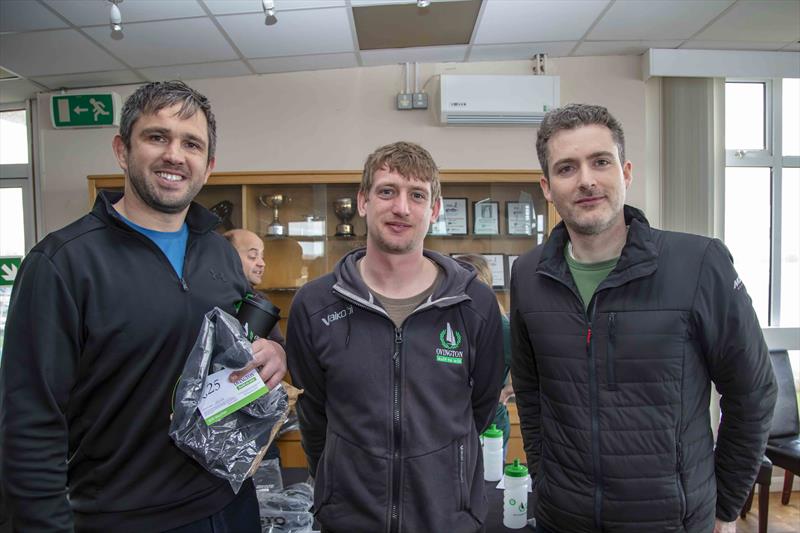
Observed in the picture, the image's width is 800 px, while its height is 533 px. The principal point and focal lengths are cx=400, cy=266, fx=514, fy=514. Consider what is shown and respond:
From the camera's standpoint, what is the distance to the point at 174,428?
1113 mm

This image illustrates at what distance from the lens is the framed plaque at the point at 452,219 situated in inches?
145

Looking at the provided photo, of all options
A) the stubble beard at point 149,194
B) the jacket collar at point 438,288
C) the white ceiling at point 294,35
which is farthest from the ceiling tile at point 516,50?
the stubble beard at point 149,194

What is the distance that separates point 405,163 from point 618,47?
2.87 m

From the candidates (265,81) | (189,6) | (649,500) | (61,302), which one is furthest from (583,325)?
(265,81)

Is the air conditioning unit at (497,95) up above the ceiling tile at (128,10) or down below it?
below

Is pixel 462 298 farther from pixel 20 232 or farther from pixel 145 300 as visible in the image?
pixel 20 232

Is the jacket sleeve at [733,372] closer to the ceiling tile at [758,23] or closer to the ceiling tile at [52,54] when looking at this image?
the ceiling tile at [758,23]

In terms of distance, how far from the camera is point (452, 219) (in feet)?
12.1

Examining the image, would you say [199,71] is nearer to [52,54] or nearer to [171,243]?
[52,54]

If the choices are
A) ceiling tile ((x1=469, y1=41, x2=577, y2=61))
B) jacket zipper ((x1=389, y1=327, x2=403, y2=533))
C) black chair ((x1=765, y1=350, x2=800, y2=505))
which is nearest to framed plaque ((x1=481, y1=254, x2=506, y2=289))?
ceiling tile ((x1=469, y1=41, x2=577, y2=61))

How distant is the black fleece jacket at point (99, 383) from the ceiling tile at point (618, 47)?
10.5 feet

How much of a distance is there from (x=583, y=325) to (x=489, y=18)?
7.64ft

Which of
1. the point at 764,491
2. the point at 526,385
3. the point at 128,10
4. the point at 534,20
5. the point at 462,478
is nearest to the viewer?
the point at 462,478

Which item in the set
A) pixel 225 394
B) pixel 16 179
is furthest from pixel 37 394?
pixel 16 179
